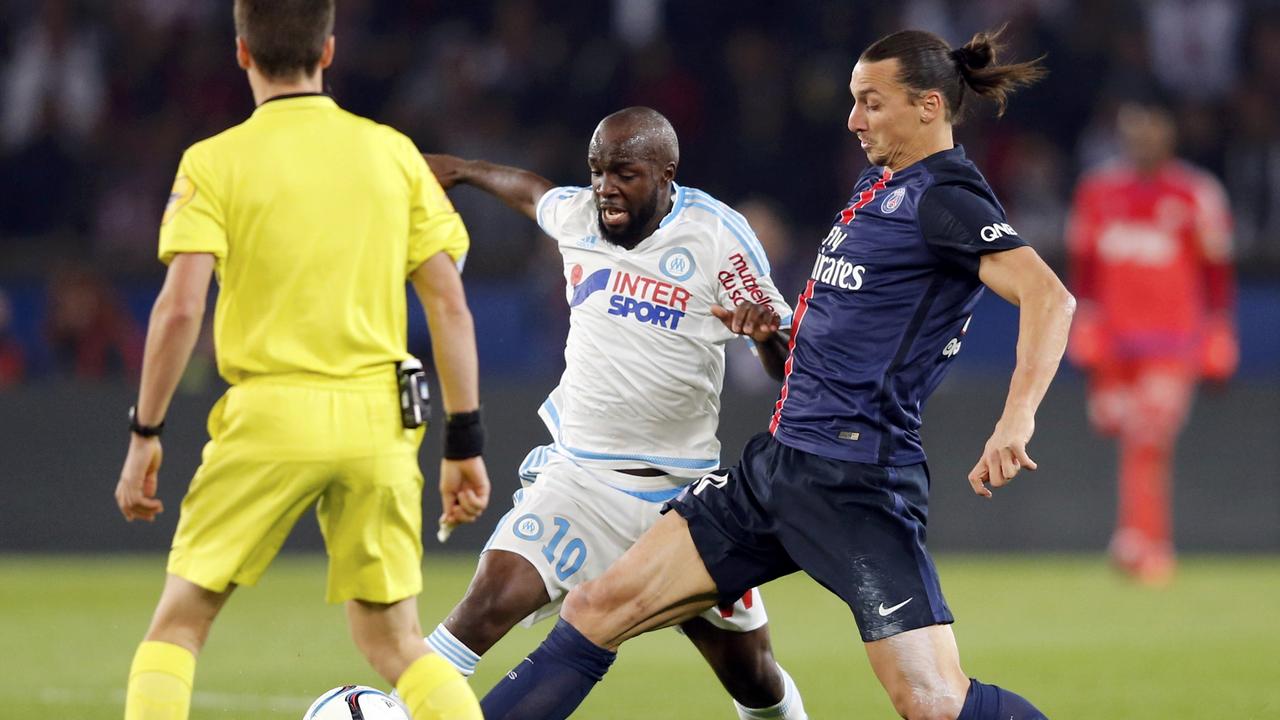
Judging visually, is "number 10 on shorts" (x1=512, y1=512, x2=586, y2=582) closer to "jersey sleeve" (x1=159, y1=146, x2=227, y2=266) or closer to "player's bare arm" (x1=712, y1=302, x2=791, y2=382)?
"player's bare arm" (x1=712, y1=302, x2=791, y2=382)

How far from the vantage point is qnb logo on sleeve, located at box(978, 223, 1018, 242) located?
15.0 ft

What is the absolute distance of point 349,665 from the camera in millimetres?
8258

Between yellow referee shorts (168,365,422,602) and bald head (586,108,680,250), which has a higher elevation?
bald head (586,108,680,250)

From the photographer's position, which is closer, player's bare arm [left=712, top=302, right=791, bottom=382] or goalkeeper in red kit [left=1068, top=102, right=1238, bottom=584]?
player's bare arm [left=712, top=302, right=791, bottom=382]

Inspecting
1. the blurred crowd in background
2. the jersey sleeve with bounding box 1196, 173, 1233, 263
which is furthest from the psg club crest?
the blurred crowd in background

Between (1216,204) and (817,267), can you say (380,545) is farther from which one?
(1216,204)

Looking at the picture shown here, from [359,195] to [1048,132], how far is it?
1112 cm

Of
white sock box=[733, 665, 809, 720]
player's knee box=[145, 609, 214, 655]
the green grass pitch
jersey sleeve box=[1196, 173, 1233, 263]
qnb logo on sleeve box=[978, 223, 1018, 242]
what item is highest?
qnb logo on sleeve box=[978, 223, 1018, 242]

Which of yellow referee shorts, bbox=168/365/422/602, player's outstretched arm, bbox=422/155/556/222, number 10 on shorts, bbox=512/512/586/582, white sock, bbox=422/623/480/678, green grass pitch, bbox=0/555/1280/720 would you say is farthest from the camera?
green grass pitch, bbox=0/555/1280/720

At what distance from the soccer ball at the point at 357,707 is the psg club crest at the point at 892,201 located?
5.87 ft

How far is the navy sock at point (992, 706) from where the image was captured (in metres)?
4.58

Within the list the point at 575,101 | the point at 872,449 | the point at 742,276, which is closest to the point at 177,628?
the point at 872,449

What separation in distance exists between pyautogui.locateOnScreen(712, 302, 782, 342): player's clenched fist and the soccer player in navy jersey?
83 millimetres

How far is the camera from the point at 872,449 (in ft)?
15.8
